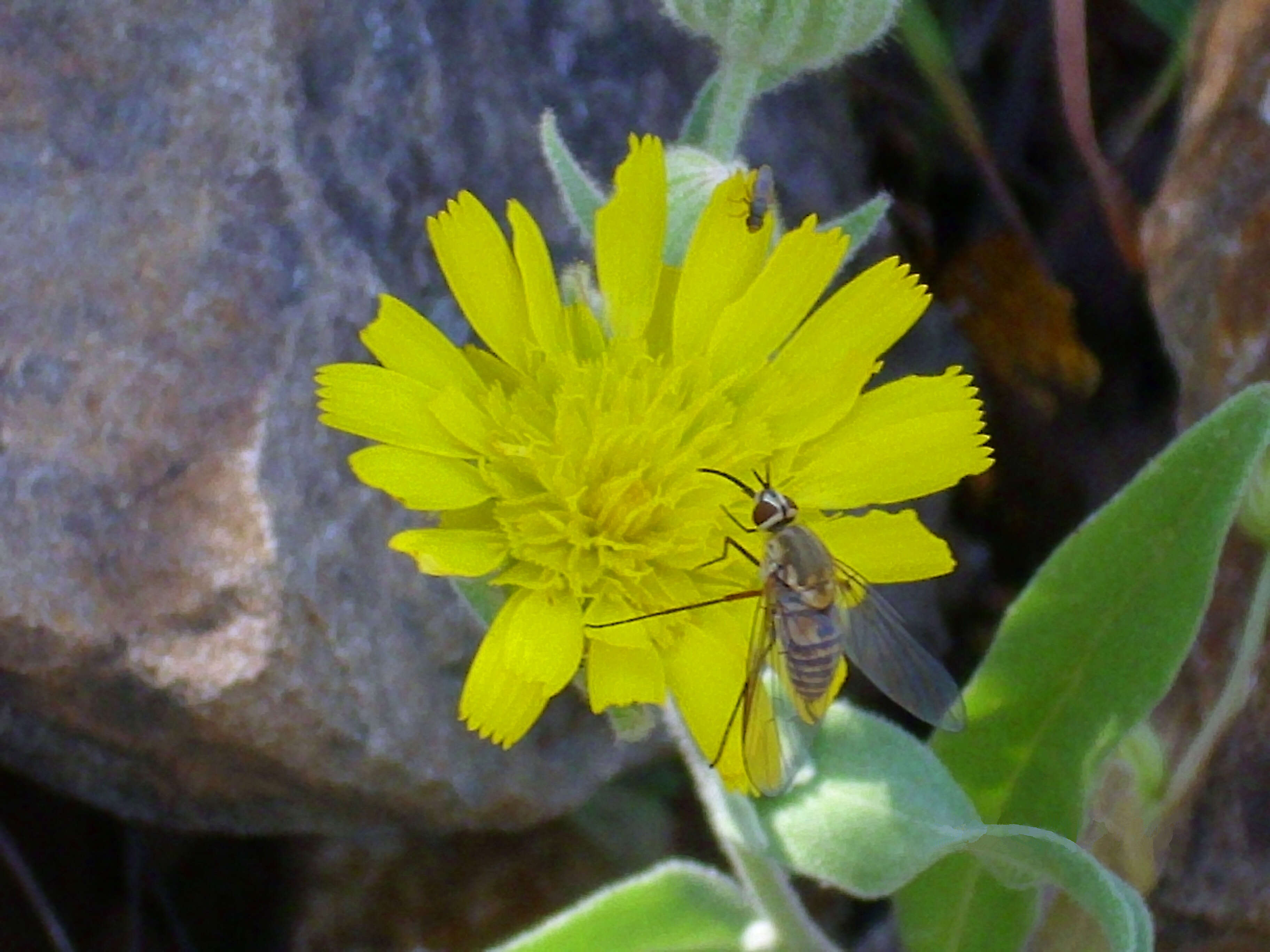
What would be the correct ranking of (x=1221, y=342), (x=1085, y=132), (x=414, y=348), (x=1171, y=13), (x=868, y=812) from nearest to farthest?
(x=414, y=348) < (x=868, y=812) < (x=1221, y=342) < (x=1085, y=132) < (x=1171, y=13)

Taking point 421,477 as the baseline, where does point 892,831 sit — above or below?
below

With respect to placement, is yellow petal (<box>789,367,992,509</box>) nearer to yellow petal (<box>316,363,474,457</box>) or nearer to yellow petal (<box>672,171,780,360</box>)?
yellow petal (<box>672,171,780,360</box>)

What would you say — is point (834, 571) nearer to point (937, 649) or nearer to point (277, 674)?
point (277, 674)

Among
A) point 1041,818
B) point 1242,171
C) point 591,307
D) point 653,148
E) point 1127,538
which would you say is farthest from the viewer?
point 1242,171

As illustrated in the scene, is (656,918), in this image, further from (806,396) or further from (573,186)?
(573,186)

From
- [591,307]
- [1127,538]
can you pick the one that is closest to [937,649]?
[1127,538]

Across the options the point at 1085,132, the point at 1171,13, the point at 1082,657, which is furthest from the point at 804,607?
the point at 1171,13

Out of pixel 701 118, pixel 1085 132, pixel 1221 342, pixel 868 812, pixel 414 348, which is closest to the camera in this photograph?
pixel 414 348
